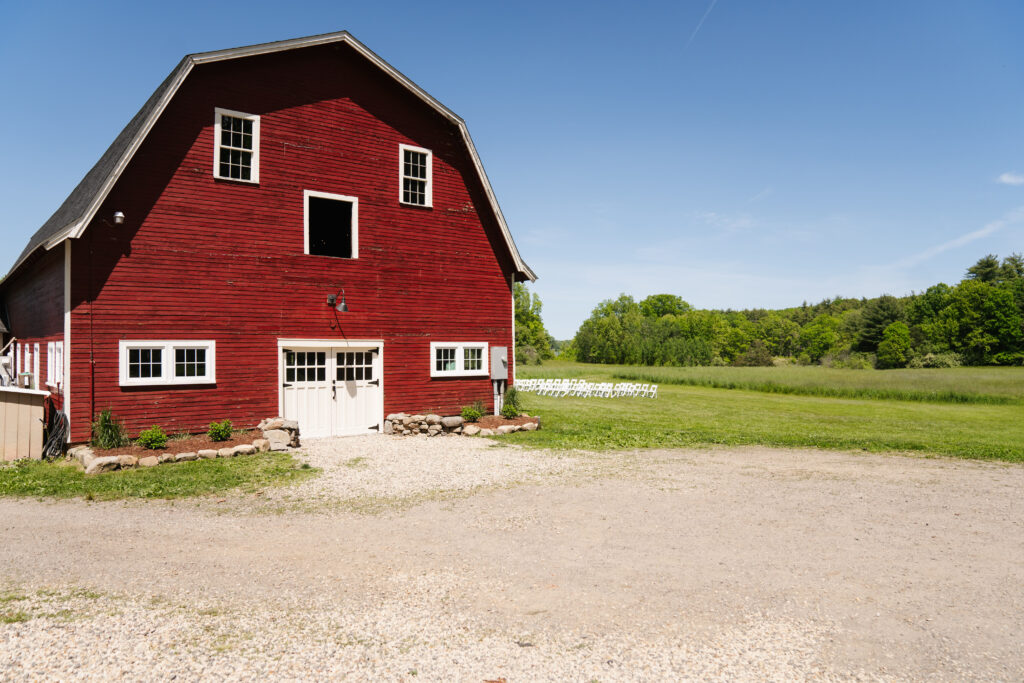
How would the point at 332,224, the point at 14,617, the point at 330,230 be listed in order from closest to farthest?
the point at 14,617 → the point at 332,224 → the point at 330,230

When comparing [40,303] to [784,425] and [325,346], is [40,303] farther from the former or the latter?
[784,425]

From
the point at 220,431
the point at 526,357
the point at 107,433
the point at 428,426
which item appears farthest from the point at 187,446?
the point at 526,357

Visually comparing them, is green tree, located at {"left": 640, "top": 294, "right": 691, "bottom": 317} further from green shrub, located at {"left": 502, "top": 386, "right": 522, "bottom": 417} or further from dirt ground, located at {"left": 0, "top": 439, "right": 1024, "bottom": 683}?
dirt ground, located at {"left": 0, "top": 439, "right": 1024, "bottom": 683}

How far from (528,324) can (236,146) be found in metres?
70.7

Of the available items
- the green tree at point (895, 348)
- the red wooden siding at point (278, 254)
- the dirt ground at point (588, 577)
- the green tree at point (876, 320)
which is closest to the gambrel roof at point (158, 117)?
the red wooden siding at point (278, 254)

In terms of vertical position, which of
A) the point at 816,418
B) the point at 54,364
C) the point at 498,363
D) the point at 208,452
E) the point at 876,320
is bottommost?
the point at 816,418

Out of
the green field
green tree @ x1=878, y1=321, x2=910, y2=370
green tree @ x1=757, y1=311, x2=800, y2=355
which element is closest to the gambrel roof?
the green field

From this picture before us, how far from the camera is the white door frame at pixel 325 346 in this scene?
14141 mm

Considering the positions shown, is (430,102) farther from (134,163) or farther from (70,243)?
(70,243)

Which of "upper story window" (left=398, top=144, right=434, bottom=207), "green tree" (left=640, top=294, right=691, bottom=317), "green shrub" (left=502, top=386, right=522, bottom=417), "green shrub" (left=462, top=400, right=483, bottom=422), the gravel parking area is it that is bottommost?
the gravel parking area

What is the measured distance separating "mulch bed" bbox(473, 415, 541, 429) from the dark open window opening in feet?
21.0

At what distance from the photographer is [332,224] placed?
1906 cm

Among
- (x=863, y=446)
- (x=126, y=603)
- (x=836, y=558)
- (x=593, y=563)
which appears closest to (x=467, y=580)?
(x=593, y=563)

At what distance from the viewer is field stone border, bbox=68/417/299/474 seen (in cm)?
1068
